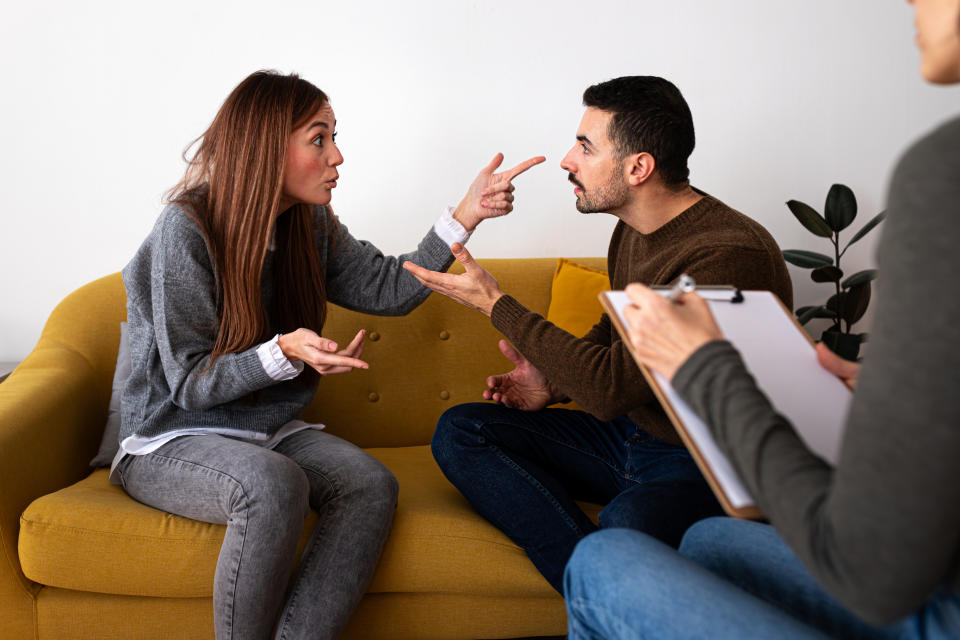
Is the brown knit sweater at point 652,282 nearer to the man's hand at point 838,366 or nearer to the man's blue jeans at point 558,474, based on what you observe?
the man's blue jeans at point 558,474

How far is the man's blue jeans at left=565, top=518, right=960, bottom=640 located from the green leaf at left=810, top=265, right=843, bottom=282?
1552mm

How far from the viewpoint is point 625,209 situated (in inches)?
71.5

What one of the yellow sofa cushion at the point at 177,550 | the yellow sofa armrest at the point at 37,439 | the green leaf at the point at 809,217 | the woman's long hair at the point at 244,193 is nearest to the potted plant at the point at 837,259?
the green leaf at the point at 809,217

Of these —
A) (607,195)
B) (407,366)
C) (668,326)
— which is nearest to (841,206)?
(607,195)

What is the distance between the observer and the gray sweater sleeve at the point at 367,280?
1.99 meters

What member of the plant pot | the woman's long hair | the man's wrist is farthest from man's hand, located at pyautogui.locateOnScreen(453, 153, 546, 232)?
the plant pot

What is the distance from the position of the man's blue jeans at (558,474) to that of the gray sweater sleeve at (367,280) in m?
0.34

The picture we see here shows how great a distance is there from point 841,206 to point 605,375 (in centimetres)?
133

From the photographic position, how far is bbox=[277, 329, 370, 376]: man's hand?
154 cm

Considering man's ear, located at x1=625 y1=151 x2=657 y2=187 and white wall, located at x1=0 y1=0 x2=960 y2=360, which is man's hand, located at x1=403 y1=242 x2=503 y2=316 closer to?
man's ear, located at x1=625 y1=151 x2=657 y2=187

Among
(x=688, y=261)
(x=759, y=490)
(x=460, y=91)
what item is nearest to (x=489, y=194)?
(x=688, y=261)

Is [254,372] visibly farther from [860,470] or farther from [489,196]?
[860,470]

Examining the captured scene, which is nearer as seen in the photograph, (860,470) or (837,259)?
(860,470)

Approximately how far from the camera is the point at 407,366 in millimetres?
2229
